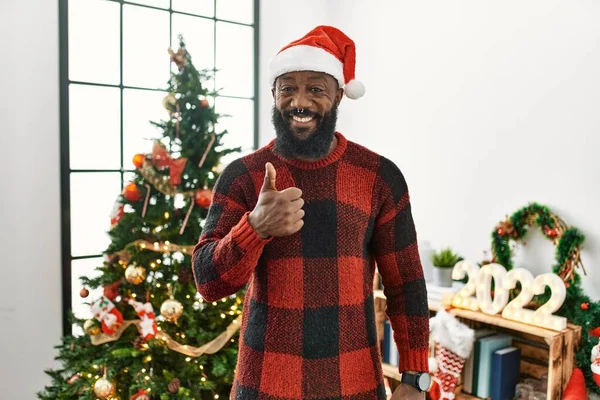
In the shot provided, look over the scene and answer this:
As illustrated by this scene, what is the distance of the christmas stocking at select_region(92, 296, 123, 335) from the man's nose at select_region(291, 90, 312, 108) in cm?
133

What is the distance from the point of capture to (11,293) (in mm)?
2436

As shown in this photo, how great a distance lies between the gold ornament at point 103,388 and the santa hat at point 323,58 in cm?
144

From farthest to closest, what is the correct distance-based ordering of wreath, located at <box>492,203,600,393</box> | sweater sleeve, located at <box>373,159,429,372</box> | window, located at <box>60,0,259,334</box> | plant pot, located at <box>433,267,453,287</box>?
1. window, located at <box>60,0,259,334</box>
2. plant pot, located at <box>433,267,453,287</box>
3. wreath, located at <box>492,203,600,393</box>
4. sweater sleeve, located at <box>373,159,429,372</box>

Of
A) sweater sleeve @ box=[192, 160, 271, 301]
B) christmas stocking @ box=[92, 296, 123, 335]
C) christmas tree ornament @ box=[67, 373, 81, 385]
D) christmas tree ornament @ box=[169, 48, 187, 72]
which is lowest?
christmas tree ornament @ box=[67, 373, 81, 385]

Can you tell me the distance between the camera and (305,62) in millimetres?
1141

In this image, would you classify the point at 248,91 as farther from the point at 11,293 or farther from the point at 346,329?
the point at 346,329

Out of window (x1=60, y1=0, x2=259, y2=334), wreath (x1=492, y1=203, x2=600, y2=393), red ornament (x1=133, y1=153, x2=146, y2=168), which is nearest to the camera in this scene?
wreath (x1=492, y1=203, x2=600, y2=393)

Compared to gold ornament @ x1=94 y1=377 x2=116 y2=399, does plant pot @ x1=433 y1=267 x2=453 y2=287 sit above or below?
above

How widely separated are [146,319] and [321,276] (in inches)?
47.3

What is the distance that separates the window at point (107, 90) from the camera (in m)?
2.65

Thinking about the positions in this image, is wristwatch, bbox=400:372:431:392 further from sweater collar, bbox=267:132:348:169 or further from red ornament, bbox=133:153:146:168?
red ornament, bbox=133:153:146:168

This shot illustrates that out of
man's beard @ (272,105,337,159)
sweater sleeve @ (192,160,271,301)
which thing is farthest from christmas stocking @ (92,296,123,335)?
man's beard @ (272,105,337,159)

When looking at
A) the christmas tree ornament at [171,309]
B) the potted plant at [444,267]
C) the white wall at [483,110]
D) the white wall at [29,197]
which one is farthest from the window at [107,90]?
the potted plant at [444,267]

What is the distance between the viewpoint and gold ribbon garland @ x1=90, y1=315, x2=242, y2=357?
207 centimetres
